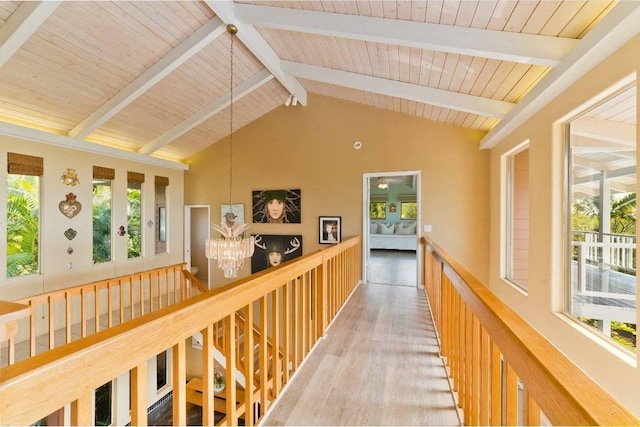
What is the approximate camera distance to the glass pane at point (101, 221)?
4754 millimetres

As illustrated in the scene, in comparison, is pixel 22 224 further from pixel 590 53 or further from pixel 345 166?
pixel 590 53

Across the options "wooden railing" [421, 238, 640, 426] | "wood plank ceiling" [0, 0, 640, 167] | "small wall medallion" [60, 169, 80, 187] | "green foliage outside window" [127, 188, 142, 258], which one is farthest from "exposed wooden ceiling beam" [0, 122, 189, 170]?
"wooden railing" [421, 238, 640, 426]

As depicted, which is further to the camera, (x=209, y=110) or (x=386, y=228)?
(x=386, y=228)

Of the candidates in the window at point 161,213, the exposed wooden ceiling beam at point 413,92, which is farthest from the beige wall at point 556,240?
the window at point 161,213

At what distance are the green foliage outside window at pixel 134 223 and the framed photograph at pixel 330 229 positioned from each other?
370 centimetres

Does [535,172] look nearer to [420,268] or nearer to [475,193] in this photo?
[475,193]

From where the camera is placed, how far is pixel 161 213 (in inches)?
242

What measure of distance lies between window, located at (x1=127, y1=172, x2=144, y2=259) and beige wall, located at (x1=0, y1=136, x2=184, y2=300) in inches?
3.5

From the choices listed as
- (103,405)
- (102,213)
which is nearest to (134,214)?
(102,213)

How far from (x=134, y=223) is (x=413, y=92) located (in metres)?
5.64

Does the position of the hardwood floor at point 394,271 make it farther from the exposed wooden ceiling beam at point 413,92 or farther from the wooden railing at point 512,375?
the wooden railing at point 512,375

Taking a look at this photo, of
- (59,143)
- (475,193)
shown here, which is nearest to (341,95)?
(475,193)

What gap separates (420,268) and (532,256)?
1.80 metres

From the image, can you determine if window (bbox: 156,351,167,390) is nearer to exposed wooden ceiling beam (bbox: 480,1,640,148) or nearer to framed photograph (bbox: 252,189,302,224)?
framed photograph (bbox: 252,189,302,224)
